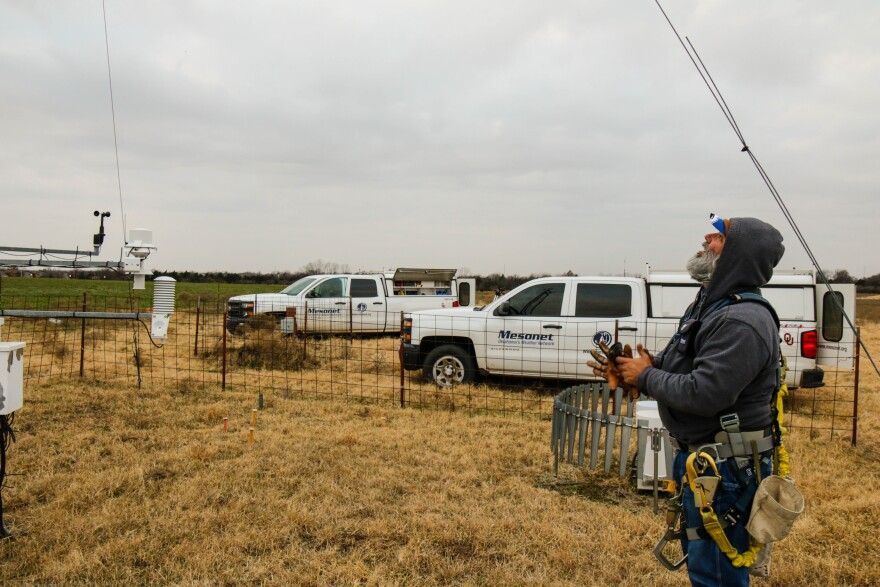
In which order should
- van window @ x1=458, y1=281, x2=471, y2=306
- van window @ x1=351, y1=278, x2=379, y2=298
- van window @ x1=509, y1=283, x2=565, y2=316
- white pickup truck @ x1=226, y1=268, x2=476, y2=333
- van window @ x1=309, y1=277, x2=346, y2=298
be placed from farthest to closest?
van window @ x1=458, y1=281, x2=471, y2=306
van window @ x1=351, y1=278, x2=379, y2=298
van window @ x1=309, y1=277, x2=346, y2=298
white pickup truck @ x1=226, y1=268, x2=476, y2=333
van window @ x1=509, y1=283, x2=565, y2=316

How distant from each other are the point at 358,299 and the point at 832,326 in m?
10.1

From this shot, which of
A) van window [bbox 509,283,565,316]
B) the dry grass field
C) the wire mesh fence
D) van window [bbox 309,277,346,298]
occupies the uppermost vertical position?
van window [bbox 309,277,346,298]

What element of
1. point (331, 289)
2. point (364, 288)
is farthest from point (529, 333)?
point (331, 289)

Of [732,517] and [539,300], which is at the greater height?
[539,300]

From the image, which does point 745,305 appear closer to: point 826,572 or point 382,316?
point 826,572

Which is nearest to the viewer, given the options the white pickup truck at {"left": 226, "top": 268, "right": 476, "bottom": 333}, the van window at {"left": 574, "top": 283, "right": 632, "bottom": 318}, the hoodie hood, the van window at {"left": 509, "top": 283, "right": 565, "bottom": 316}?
the hoodie hood

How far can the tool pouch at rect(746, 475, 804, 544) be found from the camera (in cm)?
203

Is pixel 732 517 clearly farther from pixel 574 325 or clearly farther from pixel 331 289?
pixel 331 289

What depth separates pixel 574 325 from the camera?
324 inches

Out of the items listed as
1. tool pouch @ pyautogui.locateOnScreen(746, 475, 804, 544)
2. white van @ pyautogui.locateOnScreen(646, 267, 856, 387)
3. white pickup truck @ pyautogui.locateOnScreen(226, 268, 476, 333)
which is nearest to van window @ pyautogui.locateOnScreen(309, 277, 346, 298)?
white pickup truck @ pyautogui.locateOnScreen(226, 268, 476, 333)

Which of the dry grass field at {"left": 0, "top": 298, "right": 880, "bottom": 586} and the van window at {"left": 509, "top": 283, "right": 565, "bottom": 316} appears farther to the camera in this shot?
the van window at {"left": 509, "top": 283, "right": 565, "bottom": 316}

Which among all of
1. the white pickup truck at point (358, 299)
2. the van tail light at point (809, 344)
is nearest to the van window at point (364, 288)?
the white pickup truck at point (358, 299)

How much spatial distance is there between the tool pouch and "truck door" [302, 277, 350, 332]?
12.5 metres

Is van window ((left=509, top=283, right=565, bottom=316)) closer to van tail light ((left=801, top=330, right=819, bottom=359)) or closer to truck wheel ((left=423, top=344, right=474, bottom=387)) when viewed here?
truck wheel ((left=423, top=344, right=474, bottom=387))
